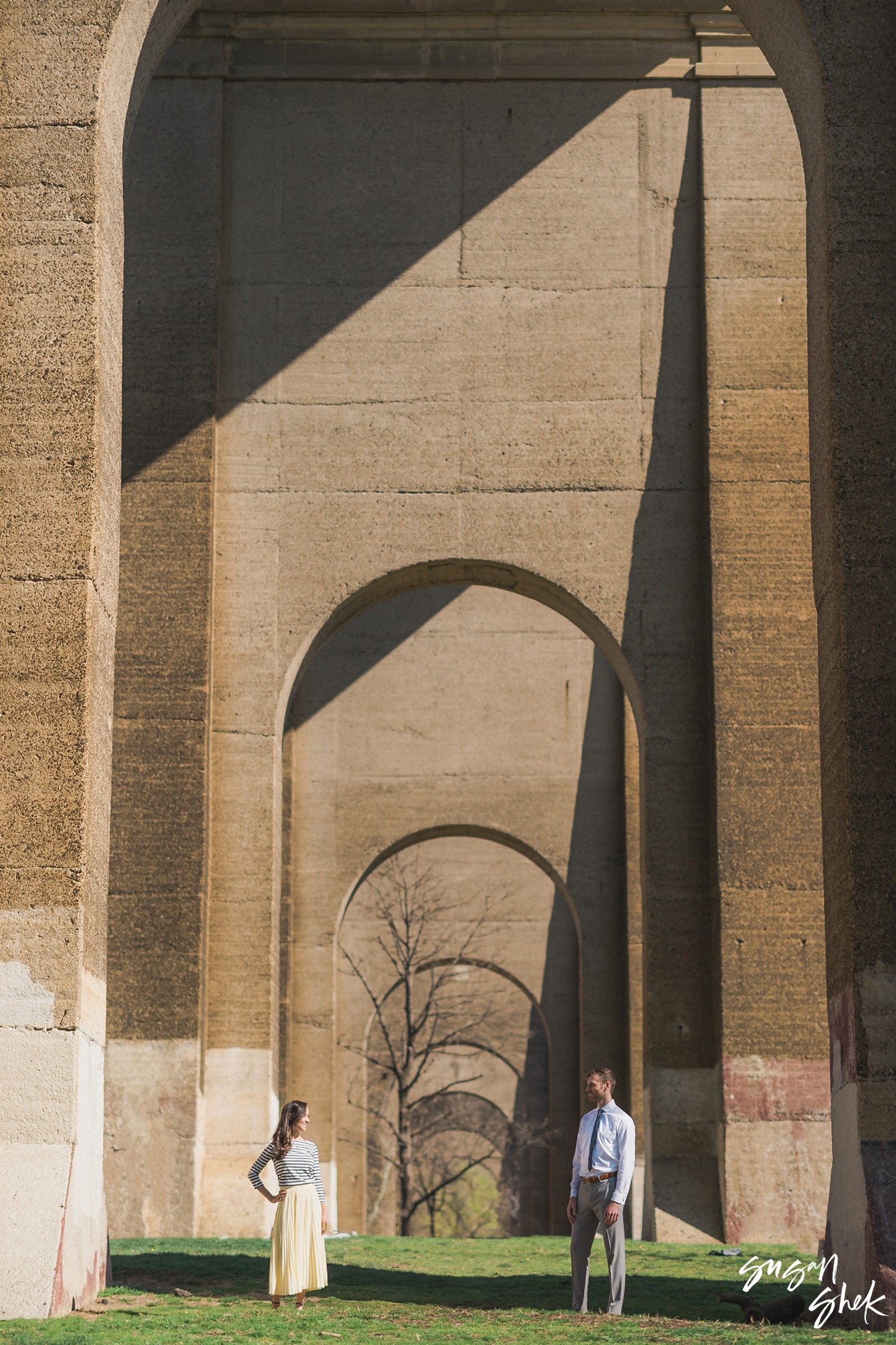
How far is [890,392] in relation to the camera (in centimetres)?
966

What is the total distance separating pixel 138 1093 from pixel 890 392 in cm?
995

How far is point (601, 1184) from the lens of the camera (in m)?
→ 9.68

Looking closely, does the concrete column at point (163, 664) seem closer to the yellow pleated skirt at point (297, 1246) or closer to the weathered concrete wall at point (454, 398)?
the weathered concrete wall at point (454, 398)

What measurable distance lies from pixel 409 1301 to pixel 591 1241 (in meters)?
1.33

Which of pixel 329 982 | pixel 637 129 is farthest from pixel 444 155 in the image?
pixel 329 982

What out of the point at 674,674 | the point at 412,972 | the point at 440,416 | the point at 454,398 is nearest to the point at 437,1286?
the point at 674,674

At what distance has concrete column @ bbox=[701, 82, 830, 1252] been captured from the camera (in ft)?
49.9

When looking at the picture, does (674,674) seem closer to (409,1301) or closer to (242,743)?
(242,743)

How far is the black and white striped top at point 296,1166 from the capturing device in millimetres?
9766

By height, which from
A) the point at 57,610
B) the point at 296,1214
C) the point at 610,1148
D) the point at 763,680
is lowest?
the point at 296,1214

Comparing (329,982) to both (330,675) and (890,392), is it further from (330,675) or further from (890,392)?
(890,392)

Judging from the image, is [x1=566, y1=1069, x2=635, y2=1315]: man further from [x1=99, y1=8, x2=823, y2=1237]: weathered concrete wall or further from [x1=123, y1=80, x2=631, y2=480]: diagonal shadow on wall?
[x1=123, y1=80, x2=631, y2=480]: diagonal shadow on wall

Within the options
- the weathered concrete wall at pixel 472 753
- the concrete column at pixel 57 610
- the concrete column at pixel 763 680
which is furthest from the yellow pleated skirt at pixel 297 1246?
the weathered concrete wall at pixel 472 753

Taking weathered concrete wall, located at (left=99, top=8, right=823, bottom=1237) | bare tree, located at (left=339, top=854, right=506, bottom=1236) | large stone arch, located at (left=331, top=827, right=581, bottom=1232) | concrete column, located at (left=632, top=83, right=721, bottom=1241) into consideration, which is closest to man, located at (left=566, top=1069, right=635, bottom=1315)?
concrete column, located at (left=632, top=83, right=721, bottom=1241)
